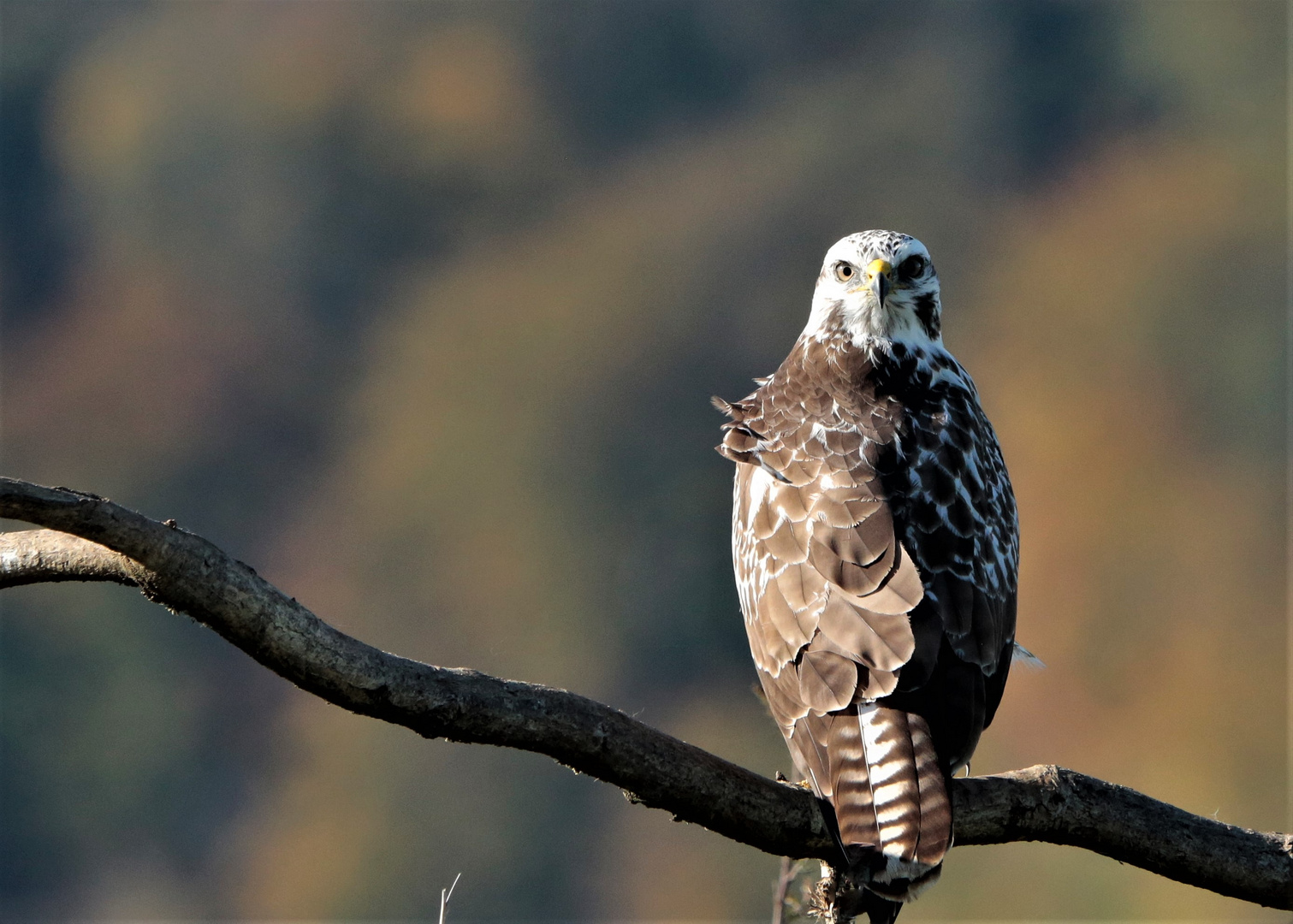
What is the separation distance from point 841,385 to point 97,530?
10.7 ft

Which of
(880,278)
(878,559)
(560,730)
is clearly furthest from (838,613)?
(880,278)

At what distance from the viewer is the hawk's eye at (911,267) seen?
651 centimetres

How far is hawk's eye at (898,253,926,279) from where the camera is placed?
21.4 ft

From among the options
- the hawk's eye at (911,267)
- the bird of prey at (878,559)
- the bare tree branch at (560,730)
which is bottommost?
the bare tree branch at (560,730)

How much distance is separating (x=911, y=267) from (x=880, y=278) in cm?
27

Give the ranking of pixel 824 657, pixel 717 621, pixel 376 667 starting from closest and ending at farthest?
pixel 376 667 → pixel 824 657 → pixel 717 621

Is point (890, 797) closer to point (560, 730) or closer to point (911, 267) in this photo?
point (560, 730)

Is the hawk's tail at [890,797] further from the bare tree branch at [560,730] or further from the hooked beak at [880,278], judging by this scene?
the hooked beak at [880,278]

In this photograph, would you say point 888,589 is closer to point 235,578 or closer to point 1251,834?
point 1251,834

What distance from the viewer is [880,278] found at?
6.36 metres

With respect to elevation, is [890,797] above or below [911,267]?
below

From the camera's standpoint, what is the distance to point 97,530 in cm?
401

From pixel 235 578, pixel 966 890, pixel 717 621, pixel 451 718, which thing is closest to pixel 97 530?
pixel 235 578

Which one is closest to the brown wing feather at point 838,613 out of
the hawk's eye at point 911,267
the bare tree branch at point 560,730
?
the bare tree branch at point 560,730
